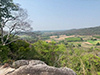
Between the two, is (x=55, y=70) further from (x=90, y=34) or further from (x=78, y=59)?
(x=90, y=34)

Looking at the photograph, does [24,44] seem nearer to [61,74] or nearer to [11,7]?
[11,7]

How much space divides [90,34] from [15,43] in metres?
80.1

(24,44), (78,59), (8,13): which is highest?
(8,13)

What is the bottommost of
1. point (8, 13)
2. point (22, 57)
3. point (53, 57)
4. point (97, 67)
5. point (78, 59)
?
point (97, 67)

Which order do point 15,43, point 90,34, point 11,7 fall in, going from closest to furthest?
1. point 11,7
2. point 15,43
3. point 90,34

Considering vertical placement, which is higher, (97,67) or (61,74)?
(61,74)

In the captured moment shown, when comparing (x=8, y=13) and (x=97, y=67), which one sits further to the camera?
(x=97, y=67)

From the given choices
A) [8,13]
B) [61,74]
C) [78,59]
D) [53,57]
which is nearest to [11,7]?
[8,13]

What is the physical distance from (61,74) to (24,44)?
8396 mm

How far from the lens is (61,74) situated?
5.44 m

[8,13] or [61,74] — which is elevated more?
[8,13]

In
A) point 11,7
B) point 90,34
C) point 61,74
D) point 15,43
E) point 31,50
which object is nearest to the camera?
point 61,74

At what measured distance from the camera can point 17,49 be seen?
1158 centimetres

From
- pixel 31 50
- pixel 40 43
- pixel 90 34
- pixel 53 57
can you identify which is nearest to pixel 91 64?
pixel 53 57
